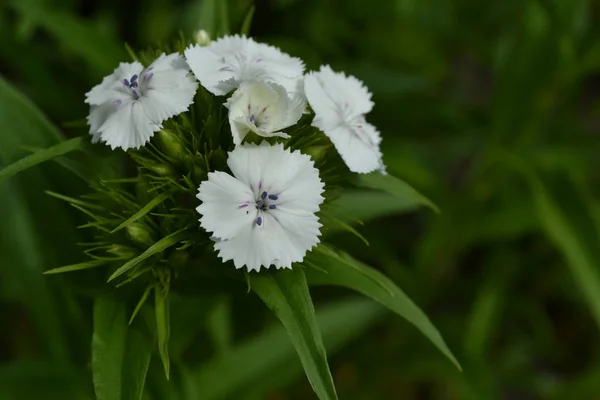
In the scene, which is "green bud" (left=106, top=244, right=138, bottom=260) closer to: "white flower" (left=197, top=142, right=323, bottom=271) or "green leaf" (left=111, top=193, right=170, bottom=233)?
"green leaf" (left=111, top=193, right=170, bottom=233)

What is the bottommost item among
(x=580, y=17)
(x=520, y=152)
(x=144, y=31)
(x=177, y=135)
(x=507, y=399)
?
(x=507, y=399)

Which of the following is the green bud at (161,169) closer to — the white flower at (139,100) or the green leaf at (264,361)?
the white flower at (139,100)

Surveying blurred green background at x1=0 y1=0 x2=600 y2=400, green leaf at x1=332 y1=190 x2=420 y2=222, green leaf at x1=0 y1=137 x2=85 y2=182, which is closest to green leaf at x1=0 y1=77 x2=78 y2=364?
blurred green background at x1=0 y1=0 x2=600 y2=400

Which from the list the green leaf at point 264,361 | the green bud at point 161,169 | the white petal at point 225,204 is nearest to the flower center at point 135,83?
the green bud at point 161,169

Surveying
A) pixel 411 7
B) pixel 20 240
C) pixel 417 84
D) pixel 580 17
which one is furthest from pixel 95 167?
pixel 580 17

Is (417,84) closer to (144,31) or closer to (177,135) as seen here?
(144,31)

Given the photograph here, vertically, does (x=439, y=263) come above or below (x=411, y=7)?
below

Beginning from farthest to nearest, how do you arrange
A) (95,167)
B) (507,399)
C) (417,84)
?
(507,399) → (417,84) → (95,167)
